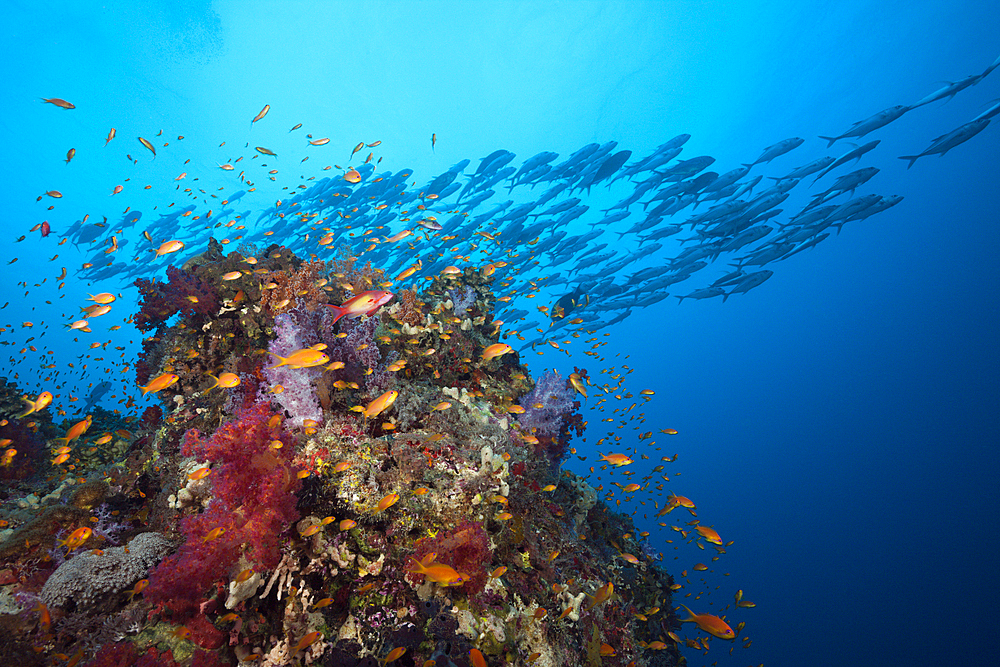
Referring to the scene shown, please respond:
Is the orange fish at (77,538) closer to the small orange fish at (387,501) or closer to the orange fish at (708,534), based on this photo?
the small orange fish at (387,501)

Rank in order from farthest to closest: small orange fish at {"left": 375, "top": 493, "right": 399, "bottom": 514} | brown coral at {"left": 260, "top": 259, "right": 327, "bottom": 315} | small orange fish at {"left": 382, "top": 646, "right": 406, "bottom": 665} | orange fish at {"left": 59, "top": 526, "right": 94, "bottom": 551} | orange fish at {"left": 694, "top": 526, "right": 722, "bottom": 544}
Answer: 1. orange fish at {"left": 694, "top": 526, "right": 722, "bottom": 544}
2. brown coral at {"left": 260, "top": 259, "right": 327, "bottom": 315}
3. orange fish at {"left": 59, "top": 526, "right": 94, "bottom": 551}
4. small orange fish at {"left": 375, "top": 493, "right": 399, "bottom": 514}
5. small orange fish at {"left": 382, "top": 646, "right": 406, "bottom": 665}

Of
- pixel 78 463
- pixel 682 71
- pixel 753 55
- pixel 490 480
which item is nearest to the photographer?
pixel 490 480

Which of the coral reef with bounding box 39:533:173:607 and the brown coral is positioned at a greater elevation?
the brown coral

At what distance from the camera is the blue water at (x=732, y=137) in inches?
1468

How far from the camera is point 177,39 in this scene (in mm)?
36312

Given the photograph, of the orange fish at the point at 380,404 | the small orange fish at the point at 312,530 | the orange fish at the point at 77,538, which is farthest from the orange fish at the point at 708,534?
the orange fish at the point at 77,538

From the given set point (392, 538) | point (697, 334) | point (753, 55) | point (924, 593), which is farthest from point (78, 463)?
point (697, 334)

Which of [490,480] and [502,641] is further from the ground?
[490,480]

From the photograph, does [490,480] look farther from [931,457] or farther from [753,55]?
[931,457]

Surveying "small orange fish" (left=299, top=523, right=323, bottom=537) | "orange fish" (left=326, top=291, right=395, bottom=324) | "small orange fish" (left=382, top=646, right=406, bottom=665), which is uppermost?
"orange fish" (left=326, top=291, right=395, bottom=324)

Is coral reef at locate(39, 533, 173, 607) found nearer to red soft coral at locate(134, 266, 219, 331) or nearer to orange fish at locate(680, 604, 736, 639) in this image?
red soft coral at locate(134, 266, 219, 331)

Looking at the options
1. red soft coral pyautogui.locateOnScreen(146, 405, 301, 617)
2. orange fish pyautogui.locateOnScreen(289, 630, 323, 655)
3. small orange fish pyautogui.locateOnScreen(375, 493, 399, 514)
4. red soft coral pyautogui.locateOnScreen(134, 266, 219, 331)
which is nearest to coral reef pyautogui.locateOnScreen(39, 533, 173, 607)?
red soft coral pyautogui.locateOnScreen(146, 405, 301, 617)

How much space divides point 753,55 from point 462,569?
61.8 metres

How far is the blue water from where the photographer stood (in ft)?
122
